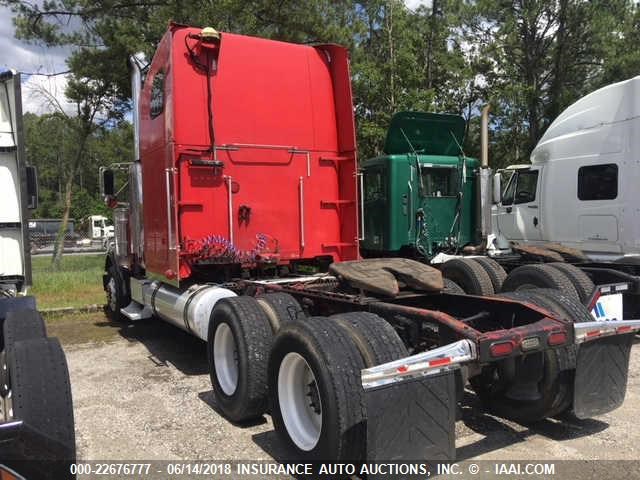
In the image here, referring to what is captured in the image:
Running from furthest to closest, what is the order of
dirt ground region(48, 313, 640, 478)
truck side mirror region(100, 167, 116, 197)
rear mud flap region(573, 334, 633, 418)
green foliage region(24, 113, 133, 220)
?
green foliage region(24, 113, 133, 220) < truck side mirror region(100, 167, 116, 197) < dirt ground region(48, 313, 640, 478) < rear mud flap region(573, 334, 633, 418)

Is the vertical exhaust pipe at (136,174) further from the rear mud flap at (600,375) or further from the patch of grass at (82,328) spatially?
the rear mud flap at (600,375)

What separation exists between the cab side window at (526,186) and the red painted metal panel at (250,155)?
392 centimetres

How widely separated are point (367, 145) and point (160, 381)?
449 inches

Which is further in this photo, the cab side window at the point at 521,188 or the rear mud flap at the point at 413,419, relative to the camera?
the cab side window at the point at 521,188

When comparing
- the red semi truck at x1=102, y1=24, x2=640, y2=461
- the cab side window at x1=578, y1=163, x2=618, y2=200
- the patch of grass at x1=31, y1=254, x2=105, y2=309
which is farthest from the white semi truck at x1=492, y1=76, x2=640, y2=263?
the patch of grass at x1=31, y1=254, x2=105, y2=309

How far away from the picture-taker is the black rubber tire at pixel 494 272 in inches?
282

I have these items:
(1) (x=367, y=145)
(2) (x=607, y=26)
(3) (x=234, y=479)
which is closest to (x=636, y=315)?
(3) (x=234, y=479)

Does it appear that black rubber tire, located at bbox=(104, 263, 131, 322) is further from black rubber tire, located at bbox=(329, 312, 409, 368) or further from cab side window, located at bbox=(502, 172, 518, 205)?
cab side window, located at bbox=(502, 172, 518, 205)

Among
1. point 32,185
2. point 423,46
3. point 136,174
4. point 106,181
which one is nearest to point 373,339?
point 32,185

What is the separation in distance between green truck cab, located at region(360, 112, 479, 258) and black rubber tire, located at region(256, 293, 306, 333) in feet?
15.6

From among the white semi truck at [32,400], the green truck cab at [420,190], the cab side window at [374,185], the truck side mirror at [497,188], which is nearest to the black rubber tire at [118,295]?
the green truck cab at [420,190]

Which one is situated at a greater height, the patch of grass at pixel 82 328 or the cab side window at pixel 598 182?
the cab side window at pixel 598 182

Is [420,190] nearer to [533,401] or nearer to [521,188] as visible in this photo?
[521,188]

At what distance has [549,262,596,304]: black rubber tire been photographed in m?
6.16
